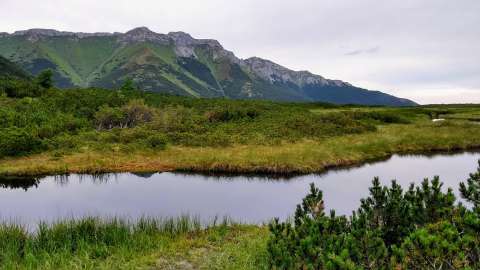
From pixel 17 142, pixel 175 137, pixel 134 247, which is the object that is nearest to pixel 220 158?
pixel 175 137

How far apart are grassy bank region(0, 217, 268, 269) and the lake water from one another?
4798 millimetres

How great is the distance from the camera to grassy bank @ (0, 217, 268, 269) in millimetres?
10898

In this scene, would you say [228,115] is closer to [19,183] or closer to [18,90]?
[18,90]

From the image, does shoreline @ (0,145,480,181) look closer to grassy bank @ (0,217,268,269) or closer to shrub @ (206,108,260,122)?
grassy bank @ (0,217,268,269)

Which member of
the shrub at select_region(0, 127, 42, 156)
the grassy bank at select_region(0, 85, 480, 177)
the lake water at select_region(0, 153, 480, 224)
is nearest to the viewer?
the lake water at select_region(0, 153, 480, 224)

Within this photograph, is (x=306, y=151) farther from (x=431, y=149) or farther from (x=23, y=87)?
(x=23, y=87)

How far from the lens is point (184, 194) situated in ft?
82.5

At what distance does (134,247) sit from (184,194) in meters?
12.9

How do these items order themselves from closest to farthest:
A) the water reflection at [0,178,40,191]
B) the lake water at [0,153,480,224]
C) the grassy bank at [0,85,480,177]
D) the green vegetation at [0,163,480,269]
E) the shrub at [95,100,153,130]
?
the green vegetation at [0,163,480,269] → the lake water at [0,153,480,224] → the water reflection at [0,178,40,191] → the grassy bank at [0,85,480,177] → the shrub at [95,100,153,130]

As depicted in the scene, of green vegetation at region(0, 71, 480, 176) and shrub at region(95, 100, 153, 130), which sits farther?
shrub at region(95, 100, 153, 130)

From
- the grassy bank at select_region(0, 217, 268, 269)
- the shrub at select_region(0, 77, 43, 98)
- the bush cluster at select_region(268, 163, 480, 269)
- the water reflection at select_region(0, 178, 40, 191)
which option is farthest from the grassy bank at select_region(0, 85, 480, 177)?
the bush cluster at select_region(268, 163, 480, 269)

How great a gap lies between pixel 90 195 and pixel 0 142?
52.3 feet

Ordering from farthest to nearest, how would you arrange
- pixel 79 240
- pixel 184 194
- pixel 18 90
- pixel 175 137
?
pixel 18 90, pixel 175 137, pixel 184 194, pixel 79 240

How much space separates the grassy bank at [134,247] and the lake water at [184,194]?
480cm
